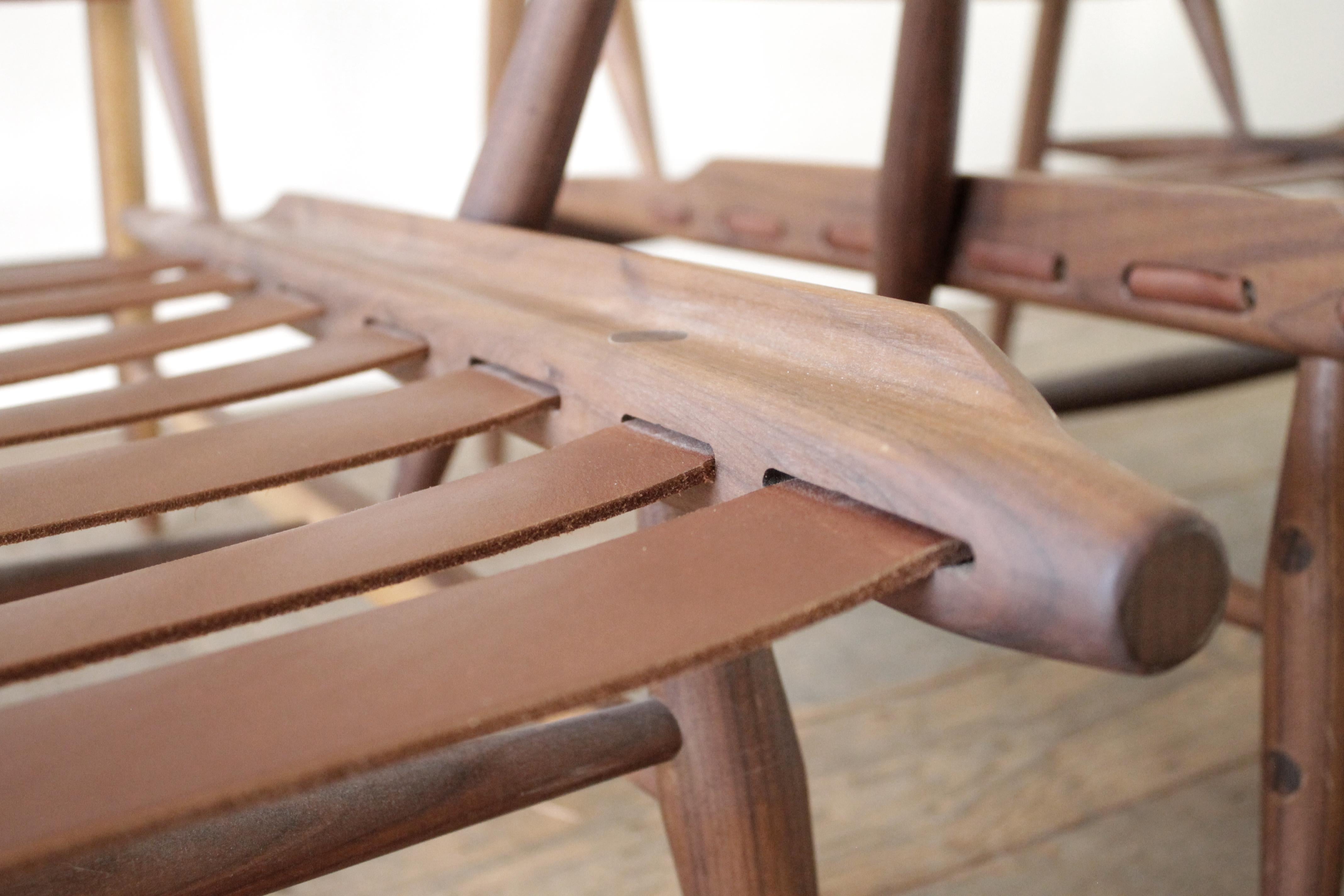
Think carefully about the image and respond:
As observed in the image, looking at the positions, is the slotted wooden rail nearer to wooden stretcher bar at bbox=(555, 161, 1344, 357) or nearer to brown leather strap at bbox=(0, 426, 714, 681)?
brown leather strap at bbox=(0, 426, 714, 681)

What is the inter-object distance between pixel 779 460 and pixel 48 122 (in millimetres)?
1699

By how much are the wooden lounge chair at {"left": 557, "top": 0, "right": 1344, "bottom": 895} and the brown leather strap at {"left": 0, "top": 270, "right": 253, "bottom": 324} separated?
39 cm

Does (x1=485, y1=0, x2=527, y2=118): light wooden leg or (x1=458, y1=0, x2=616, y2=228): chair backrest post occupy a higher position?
(x1=485, y1=0, x2=527, y2=118): light wooden leg

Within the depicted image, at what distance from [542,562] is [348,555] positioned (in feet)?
0.16

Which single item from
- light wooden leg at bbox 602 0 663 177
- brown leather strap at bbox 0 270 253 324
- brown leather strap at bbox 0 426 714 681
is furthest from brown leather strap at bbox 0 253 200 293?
light wooden leg at bbox 602 0 663 177

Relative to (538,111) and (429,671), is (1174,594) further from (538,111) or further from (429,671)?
(538,111)

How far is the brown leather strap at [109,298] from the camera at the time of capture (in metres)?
0.62

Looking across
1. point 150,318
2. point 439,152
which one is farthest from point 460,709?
point 439,152

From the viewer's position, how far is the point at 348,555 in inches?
12.1

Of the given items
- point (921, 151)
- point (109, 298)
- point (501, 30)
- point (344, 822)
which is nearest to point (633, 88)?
point (501, 30)

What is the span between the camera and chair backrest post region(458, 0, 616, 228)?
0.55 metres

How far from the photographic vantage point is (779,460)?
0.33 m

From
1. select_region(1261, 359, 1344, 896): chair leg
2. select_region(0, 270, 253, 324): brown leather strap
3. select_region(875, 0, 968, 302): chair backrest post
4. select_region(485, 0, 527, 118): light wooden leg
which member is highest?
select_region(485, 0, 527, 118): light wooden leg

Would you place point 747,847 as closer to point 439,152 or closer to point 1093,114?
point 439,152
